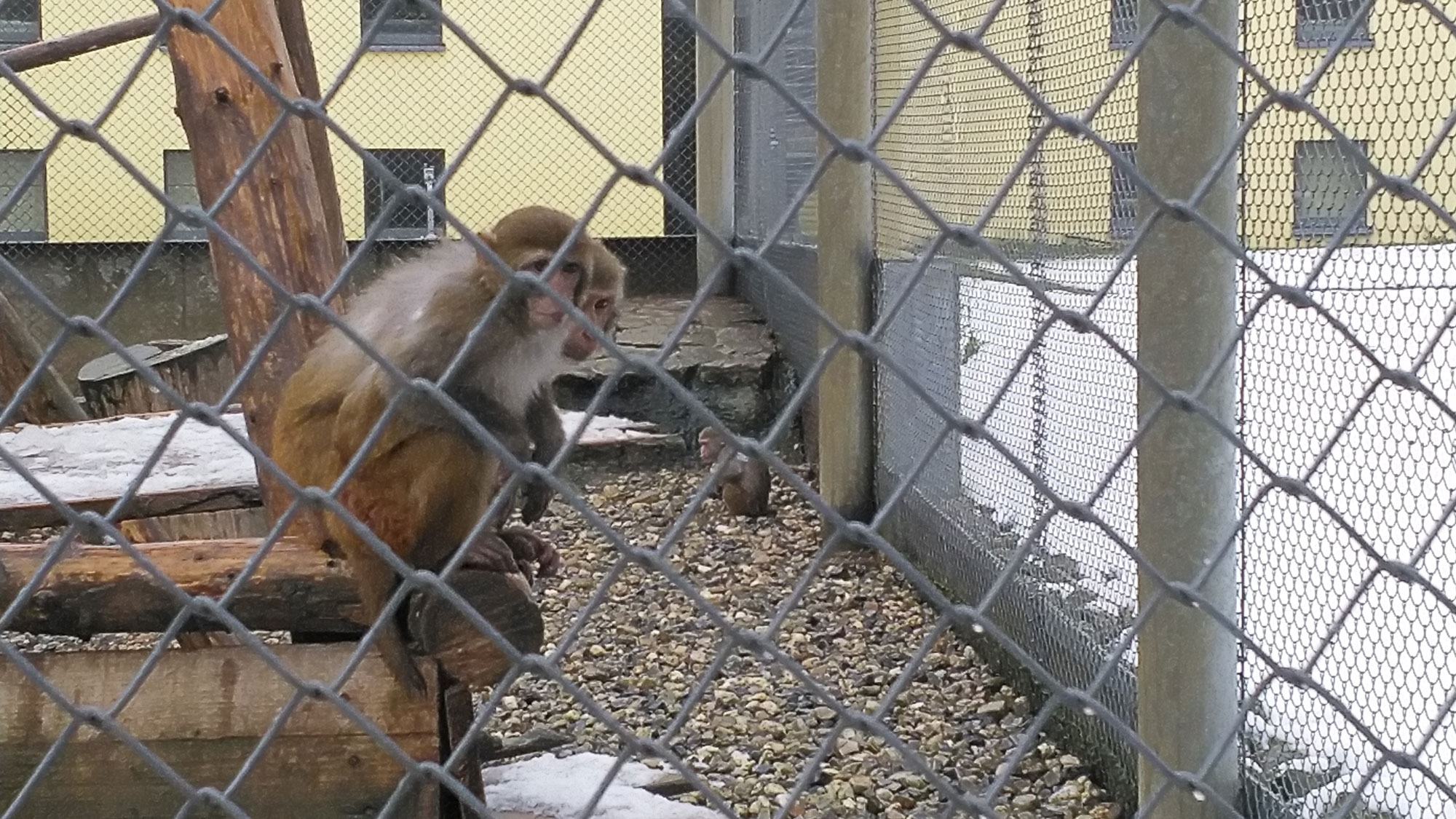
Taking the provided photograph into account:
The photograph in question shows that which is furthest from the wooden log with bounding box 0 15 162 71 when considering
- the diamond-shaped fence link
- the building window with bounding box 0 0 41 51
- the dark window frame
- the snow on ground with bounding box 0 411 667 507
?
the building window with bounding box 0 0 41 51

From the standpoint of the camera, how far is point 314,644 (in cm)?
353

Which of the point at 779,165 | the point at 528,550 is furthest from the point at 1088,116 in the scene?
the point at 779,165

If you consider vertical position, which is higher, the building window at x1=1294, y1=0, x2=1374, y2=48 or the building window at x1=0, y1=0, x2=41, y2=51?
the building window at x1=1294, y1=0, x2=1374, y2=48

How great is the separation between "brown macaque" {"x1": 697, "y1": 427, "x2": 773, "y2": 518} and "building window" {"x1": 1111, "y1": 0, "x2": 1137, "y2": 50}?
3618 mm

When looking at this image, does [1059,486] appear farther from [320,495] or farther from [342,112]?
[342,112]

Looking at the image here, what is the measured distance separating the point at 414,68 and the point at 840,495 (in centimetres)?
546

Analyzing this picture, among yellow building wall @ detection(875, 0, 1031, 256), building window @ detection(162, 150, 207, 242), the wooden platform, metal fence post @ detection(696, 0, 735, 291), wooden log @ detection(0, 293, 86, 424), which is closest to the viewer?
the wooden platform

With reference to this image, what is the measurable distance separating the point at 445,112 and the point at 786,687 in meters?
6.49

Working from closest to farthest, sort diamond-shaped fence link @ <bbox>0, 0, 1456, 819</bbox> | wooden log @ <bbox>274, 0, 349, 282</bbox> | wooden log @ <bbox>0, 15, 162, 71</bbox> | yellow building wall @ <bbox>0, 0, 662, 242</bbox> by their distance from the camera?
diamond-shaped fence link @ <bbox>0, 0, 1456, 819</bbox>
wooden log @ <bbox>274, 0, 349, 282</bbox>
wooden log @ <bbox>0, 15, 162, 71</bbox>
yellow building wall @ <bbox>0, 0, 662, 242</bbox>

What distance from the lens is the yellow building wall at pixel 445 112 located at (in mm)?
10094

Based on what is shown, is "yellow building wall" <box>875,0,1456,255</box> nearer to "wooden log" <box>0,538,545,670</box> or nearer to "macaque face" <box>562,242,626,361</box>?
"macaque face" <box>562,242,626,361</box>

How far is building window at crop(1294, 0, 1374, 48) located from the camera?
3.01m

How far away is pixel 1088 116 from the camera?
5.38 ft

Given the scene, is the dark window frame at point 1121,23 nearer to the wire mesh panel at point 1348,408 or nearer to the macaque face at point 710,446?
the wire mesh panel at point 1348,408
